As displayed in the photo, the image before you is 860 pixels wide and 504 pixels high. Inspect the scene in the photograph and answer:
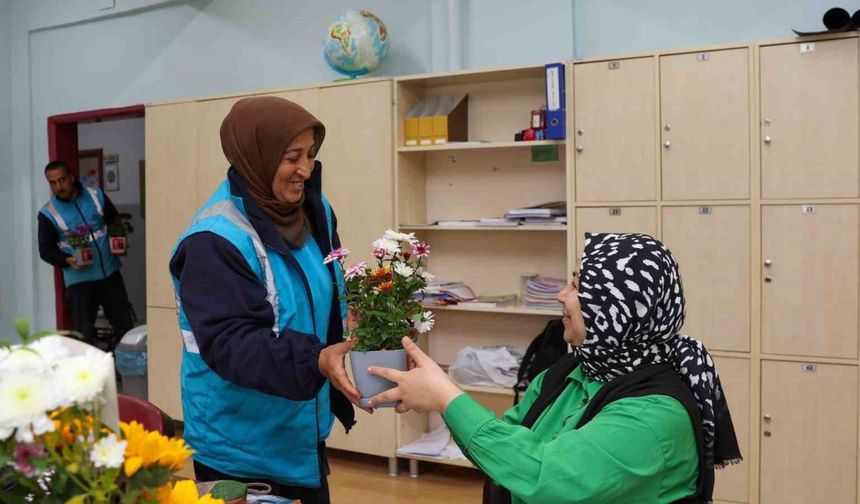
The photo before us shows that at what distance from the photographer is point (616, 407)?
57.0 inches

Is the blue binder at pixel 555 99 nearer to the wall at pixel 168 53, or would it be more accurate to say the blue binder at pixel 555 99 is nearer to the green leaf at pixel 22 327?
the wall at pixel 168 53

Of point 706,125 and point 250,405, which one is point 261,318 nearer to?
point 250,405

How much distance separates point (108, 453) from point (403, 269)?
3.09 ft

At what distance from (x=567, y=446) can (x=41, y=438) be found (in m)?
0.92

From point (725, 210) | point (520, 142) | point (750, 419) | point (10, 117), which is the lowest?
point (750, 419)

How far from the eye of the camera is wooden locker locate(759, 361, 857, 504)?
3.19 m

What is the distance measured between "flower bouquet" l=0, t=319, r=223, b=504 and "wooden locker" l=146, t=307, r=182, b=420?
4.18 metres

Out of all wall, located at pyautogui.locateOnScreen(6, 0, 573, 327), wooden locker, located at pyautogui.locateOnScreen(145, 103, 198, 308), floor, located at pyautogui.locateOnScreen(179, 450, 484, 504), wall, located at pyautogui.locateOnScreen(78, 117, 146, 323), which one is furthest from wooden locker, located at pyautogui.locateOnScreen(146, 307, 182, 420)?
wall, located at pyautogui.locateOnScreen(78, 117, 146, 323)

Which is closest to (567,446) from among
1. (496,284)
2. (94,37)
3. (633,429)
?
(633,429)

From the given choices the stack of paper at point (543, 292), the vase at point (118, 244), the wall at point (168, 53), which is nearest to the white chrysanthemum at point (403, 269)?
the stack of paper at point (543, 292)

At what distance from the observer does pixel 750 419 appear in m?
3.34

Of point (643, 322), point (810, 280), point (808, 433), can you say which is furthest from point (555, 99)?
point (643, 322)

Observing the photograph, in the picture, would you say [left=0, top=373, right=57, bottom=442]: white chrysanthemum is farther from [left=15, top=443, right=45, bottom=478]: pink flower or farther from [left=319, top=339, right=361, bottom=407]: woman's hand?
[left=319, top=339, right=361, bottom=407]: woman's hand

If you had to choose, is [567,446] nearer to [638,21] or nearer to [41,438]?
[41,438]
